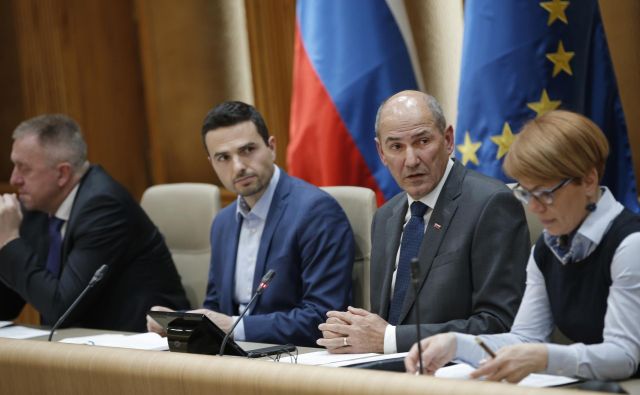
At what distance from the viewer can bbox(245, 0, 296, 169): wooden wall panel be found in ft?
17.4

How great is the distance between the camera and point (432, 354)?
2.25 metres

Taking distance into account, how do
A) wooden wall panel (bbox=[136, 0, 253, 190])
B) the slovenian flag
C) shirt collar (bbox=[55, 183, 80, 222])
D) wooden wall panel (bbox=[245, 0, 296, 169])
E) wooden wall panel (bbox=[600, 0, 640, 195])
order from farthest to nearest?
wooden wall panel (bbox=[136, 0, 253, 190])
wooden wall panel (bbox=[245, 0, 296, 169])
the slovenian flag
shirt collar (bbox=[55, 183, 80, 222])
wooden wall panel (bbox=[600, 0, 640, 195])

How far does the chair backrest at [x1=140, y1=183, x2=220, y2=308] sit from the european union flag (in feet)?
3.99

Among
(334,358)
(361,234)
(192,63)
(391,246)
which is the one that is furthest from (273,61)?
(334,358)

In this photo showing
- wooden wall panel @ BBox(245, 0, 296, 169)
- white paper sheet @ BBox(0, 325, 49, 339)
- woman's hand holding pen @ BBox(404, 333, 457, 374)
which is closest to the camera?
woman's hand holding pen @ BBox(404, 333, 457, 374)

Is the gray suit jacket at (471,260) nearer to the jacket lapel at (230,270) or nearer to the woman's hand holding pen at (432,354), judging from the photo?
the woman's hand holding pen at (432,354)

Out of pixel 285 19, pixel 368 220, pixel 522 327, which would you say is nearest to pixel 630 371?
pixel 522 327

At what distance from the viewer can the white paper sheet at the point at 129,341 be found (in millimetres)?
3082

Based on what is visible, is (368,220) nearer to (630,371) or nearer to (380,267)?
(380,267)

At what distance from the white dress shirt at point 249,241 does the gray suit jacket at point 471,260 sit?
0.92 metres

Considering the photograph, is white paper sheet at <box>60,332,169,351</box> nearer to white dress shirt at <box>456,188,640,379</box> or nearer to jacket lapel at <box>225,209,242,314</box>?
jacket lapel at <box>225,209,242,314</box>

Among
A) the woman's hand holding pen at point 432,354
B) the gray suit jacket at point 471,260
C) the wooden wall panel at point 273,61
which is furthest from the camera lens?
the wooden wall panel at point 273,61

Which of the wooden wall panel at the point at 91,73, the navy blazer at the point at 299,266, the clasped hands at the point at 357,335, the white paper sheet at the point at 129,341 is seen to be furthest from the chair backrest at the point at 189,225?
the wooden wall panel at the point at 91,73

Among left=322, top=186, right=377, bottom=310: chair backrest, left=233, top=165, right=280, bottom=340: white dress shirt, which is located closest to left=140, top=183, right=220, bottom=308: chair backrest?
left=233, top=165, right=280, bottom=340: white dress shirt
